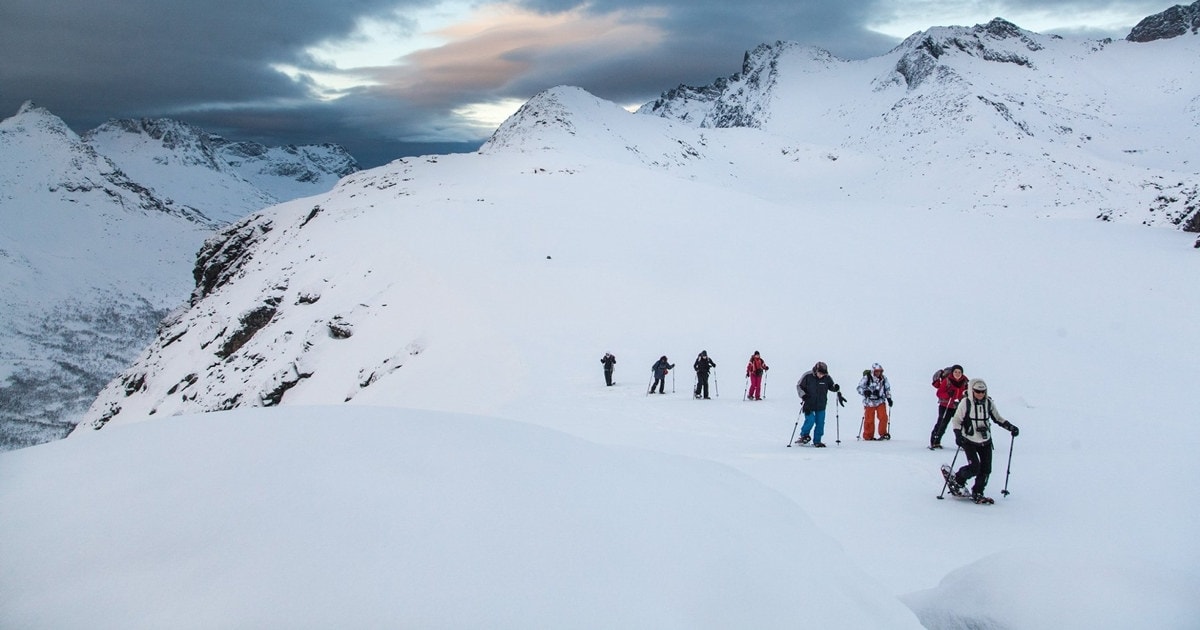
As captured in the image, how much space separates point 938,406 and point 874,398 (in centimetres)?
250

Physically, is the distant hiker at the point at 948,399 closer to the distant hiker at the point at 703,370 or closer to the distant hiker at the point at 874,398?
the distant hiker at the point at 874,398

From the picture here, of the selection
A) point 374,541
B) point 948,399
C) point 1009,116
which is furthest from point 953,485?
point 1009,116

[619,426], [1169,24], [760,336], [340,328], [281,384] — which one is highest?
[1169,24]

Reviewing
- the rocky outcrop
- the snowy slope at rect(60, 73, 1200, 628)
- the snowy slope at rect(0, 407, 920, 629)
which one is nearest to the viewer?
the snowy slope at rect(0, 407, 920, 629)

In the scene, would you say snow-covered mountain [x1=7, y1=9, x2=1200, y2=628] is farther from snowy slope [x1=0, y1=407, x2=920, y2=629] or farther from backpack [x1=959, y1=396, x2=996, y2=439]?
backpack [x1=959, y1=396, x2=996, y2=439]

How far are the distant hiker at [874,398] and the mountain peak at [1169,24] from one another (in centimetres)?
17269

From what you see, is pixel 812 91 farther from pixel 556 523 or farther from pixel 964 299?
pixel 556 523

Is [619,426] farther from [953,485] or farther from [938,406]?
[938,406]

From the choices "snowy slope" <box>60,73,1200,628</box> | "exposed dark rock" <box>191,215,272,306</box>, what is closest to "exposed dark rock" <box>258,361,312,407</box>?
"snowy slope" <box>60,73,1200,628</box>

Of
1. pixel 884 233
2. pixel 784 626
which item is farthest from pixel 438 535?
pixel 884 233

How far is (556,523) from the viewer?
4.93 meters

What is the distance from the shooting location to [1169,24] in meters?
137

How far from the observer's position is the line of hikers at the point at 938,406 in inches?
356

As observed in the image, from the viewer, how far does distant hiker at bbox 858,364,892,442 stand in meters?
13.8
